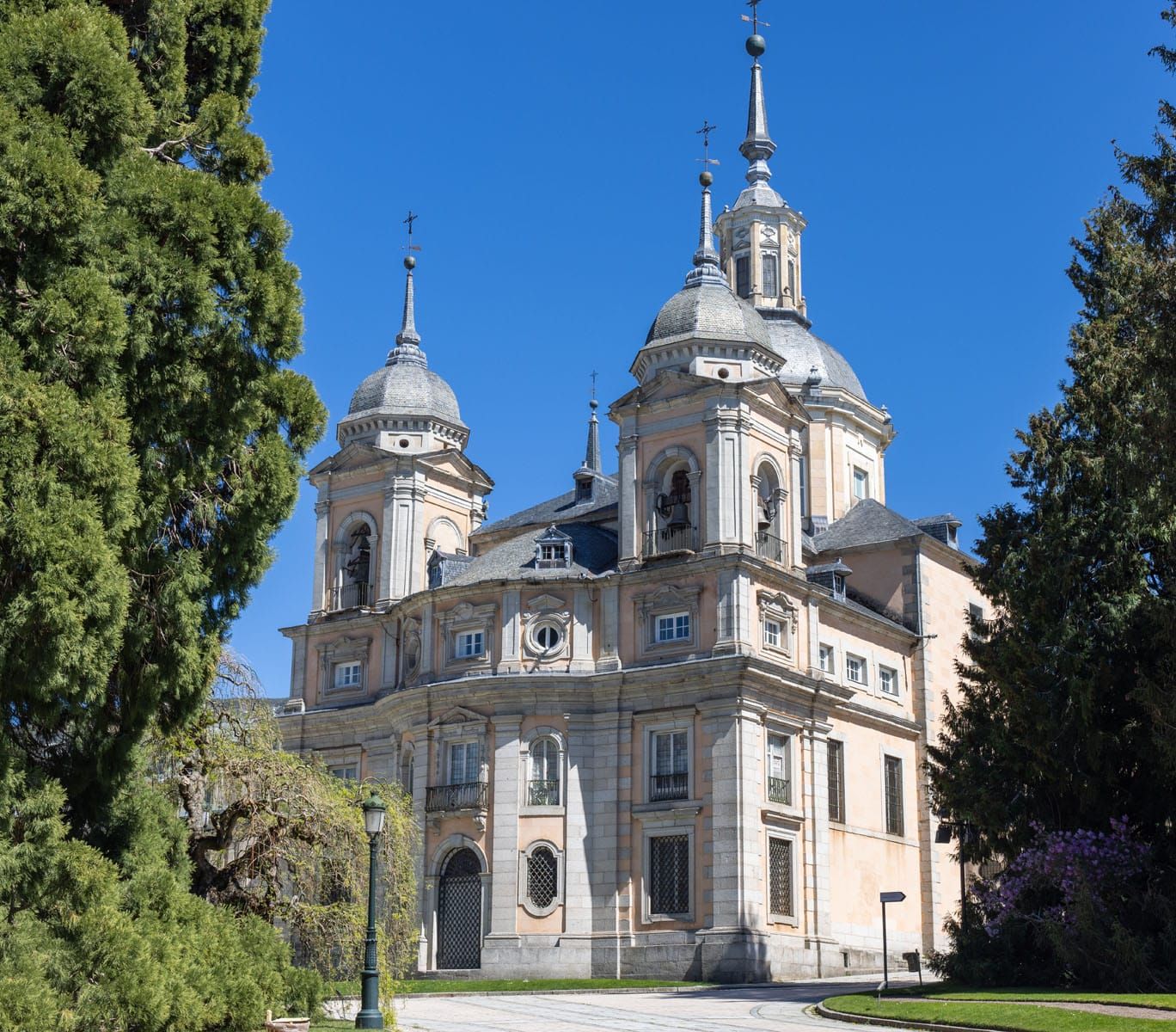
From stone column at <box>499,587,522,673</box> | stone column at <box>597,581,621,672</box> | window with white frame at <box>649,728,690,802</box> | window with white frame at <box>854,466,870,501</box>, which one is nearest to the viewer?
window with white frame at <box>649,728,690,802</box>

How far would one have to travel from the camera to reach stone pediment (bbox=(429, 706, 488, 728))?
42781mm

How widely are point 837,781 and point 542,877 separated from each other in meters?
9.40

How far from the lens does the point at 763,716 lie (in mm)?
41312

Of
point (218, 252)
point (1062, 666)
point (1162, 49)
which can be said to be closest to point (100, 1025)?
point (218, 252)

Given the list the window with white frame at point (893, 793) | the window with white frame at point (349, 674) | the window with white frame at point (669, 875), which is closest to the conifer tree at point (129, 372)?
the window with white frame at point (669, 875)

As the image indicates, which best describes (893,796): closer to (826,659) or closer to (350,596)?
(826,659)

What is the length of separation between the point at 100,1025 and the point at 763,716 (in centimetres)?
2713

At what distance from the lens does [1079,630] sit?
103ft

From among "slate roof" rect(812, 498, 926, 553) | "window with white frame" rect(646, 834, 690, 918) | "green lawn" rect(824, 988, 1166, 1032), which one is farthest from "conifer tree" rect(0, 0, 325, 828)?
"slate roof" rect(812, 498, 926, 553)

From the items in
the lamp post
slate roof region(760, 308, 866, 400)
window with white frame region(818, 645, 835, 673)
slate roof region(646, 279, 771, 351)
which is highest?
slate roof region(760, 308, 866, 400)

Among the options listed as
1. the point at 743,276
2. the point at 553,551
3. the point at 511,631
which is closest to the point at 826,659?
the point at 553,551

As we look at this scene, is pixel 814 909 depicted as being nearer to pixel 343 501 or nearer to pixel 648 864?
pixel 648 864

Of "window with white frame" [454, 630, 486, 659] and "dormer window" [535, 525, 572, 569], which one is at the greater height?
"dormer window" [535, 525, 572, 569]

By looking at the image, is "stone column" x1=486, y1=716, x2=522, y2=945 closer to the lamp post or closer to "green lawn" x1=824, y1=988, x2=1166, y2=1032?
"green lawn" x1=824, y1=988, x2=1166, y2=1032
